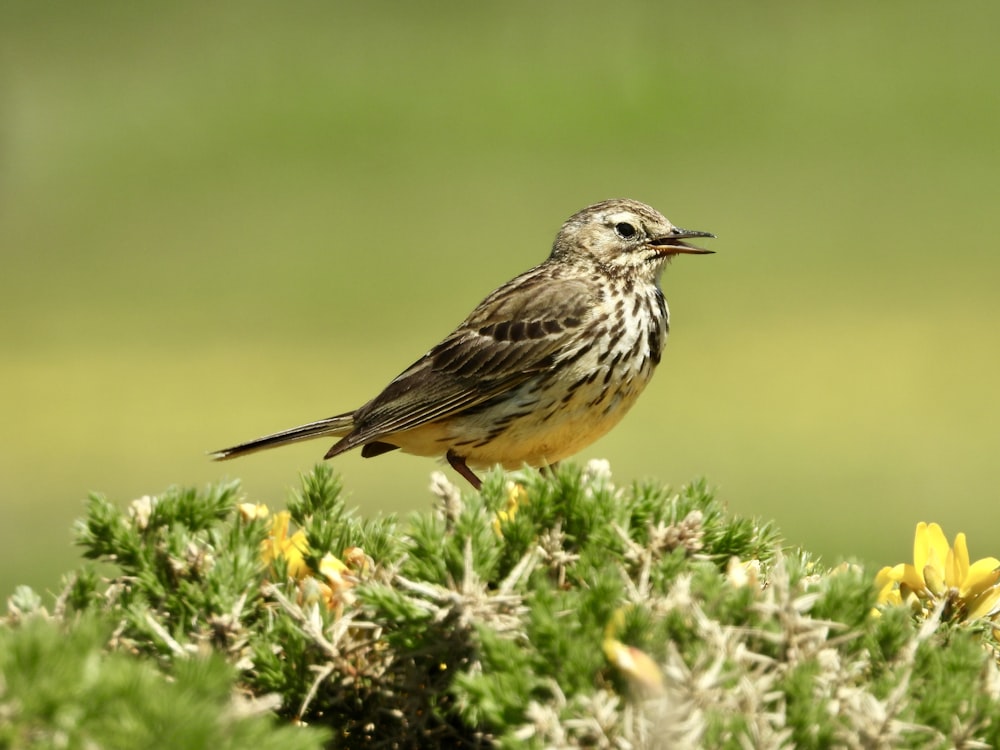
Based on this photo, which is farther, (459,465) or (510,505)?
(459,465)

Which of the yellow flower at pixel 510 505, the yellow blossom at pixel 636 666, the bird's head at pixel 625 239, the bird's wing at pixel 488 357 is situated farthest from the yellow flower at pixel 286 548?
the bird's head at pixel 625 239

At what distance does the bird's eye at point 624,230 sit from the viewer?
7227 mm

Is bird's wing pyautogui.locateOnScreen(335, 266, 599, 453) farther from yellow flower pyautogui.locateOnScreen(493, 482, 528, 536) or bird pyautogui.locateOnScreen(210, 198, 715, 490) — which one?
yellow flower pyautogui.locateOnScreen(493, 482, 528, 536)

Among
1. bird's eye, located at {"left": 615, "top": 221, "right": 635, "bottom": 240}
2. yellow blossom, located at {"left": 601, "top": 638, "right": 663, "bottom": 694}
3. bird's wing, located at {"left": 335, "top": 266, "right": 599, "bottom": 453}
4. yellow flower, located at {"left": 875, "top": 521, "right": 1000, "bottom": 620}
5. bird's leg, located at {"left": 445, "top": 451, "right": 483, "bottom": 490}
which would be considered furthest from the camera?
bird's eye, located at {"left": 615, "top": 221, "right": 635, "bottom": 240}

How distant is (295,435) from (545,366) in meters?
1.37

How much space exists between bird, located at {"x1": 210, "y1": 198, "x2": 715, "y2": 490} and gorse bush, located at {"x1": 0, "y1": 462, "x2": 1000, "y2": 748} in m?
3.15

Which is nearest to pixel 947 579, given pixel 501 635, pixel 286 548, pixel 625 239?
pixel 501 635

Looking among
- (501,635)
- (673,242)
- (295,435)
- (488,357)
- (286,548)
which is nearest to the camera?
(501,635)

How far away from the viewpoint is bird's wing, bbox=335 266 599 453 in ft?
21.5

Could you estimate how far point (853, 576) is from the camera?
259cm

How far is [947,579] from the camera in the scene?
3.17 m

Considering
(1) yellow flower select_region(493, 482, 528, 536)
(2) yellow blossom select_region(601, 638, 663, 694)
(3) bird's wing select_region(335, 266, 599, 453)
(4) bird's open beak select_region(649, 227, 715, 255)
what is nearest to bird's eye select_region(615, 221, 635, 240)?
(4) bird's open beak select_region(649, 227, 715, 255)

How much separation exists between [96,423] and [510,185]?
1510 cm

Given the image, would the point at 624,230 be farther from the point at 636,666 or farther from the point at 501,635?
the point at 636,666
